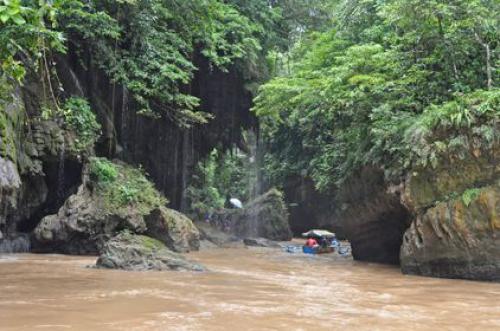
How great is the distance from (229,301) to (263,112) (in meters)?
13.2

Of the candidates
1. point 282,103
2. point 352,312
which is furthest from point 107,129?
point 352,312

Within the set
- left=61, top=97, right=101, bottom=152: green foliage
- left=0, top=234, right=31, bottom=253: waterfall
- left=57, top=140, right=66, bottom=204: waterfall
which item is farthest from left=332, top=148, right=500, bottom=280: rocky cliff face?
left=0, top=234, right=31, bottom=253: waterfall

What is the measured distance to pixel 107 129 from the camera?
19.1 m

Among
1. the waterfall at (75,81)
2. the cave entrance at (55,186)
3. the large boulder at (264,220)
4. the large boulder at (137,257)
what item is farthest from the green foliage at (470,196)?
the large boulder at (264,220)

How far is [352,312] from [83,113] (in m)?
11.9

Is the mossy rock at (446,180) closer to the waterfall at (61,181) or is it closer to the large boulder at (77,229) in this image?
the large boulder at (77,229)

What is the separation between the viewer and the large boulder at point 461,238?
10.8 meters

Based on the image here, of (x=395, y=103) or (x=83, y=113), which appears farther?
(x=83, y=113)

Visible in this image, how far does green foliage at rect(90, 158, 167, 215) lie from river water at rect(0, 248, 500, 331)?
395 centimetres

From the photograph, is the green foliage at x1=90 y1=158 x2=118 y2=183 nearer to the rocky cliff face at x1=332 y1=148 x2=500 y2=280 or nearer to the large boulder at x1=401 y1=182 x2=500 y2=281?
the rocky cliff face at x1=332 y1=148 x2=500 y2=280

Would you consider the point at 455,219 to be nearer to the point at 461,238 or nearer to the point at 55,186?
the point at 461,238

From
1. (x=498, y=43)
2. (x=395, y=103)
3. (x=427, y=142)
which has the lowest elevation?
(x=427, y=142)

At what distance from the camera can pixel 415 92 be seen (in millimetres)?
13961

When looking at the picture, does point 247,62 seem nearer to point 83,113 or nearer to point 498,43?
point 83,113
